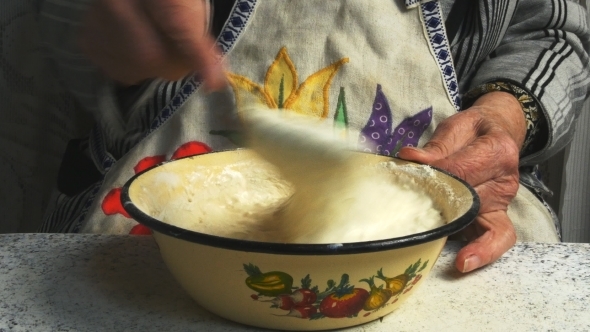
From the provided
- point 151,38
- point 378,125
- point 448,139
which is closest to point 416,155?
point 448,139

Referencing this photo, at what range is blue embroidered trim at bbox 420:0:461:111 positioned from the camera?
86cm

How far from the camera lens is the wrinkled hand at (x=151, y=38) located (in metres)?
0.51

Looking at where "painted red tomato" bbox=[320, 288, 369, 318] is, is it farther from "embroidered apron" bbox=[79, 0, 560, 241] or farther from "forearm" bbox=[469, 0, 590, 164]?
"forearm" bbox=[469, 0, 590, 164]

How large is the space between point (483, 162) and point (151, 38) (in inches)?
15.6

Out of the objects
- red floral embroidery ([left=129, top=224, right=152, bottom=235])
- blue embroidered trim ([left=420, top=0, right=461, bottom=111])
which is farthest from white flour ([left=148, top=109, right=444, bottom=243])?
blue embroidered trim ([left=420, top=0, right=461, bottom=111])

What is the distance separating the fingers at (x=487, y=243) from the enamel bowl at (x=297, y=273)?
0.10m

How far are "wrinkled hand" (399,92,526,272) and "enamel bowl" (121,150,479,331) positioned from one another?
0.44 feet

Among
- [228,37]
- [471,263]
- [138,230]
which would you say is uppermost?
[228,37]

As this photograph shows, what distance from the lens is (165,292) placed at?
22.1 inches

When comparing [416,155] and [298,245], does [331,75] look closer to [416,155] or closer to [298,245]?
[416,155]

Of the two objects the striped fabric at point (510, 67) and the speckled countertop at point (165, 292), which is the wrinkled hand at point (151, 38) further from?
the striped fabric at point (510, 67)

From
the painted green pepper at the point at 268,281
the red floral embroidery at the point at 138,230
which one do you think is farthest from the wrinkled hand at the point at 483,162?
the red floral embroidery at the point at 138,230

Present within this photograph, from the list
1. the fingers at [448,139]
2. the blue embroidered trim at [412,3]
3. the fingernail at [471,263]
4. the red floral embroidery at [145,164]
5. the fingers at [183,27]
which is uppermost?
the fingers at [183,27]

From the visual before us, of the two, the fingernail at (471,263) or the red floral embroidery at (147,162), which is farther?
the red floral embroidery at (147,162)
